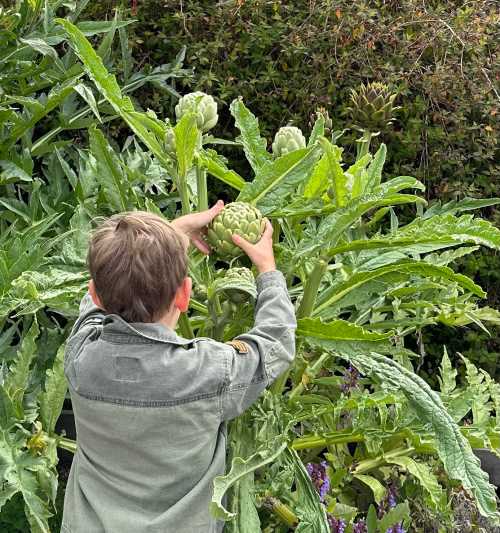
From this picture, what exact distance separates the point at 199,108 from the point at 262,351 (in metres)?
0.45

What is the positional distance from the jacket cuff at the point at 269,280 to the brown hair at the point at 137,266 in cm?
14

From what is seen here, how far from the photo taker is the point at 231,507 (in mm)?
1261

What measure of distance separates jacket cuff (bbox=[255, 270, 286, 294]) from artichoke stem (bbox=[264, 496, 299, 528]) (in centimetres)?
52

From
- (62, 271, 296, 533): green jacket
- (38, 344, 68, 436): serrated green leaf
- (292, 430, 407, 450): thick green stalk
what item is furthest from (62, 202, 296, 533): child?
(292, 430, 407, 450): thick green stalk

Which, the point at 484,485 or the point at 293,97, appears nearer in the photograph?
the point at 484,485

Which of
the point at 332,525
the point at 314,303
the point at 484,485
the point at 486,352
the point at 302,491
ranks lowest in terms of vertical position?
the point at 486,352

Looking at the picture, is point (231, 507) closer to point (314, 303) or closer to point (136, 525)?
point (136, 525)

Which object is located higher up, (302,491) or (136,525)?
(136,525)

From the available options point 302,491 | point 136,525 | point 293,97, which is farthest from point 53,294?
point 293,97

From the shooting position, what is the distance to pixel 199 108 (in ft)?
4.32

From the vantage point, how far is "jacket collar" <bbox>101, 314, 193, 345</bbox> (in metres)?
1.07

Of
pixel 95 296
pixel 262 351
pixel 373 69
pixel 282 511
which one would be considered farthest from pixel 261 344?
pixel 373 69

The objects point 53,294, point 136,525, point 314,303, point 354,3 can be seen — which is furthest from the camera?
point 354,3

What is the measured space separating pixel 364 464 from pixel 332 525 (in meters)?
0.15
